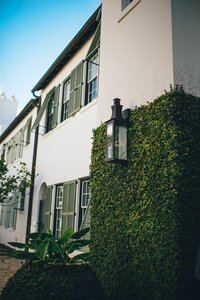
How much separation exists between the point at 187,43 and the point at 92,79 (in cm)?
376

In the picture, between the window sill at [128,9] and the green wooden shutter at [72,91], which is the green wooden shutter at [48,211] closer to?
the green wooden shutter at [72,91]

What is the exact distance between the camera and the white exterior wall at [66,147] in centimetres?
786

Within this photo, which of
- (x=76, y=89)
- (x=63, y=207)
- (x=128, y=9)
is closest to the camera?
(x=128, y=9)

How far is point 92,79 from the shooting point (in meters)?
8.28

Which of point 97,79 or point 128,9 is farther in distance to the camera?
point 97,79

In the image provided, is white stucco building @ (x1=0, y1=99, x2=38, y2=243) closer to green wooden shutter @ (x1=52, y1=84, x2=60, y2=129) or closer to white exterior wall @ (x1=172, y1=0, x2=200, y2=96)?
green wooden shutter @ (x1=52, y1=84, x2=60, y2=129)

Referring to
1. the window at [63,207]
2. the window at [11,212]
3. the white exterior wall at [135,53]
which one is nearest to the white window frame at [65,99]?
the window at [63,207]

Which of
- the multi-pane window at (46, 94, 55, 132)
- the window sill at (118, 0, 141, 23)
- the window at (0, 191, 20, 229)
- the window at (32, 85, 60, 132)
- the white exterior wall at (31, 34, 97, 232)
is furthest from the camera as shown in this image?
the window at (0, 191, 20, 229)

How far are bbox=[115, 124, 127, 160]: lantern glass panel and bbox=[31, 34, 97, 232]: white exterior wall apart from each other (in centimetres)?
235

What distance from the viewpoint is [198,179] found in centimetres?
412

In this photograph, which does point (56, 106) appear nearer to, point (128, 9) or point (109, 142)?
point (128, 9)

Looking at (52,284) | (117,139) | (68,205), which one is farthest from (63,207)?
(52,284)

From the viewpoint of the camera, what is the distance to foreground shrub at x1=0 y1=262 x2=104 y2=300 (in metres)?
3.68

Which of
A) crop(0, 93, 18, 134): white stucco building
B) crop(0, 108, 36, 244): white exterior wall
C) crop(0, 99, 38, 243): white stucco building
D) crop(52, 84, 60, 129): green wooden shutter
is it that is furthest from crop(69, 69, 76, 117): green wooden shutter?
crop(0, 93, 18, 134): white stucco building
